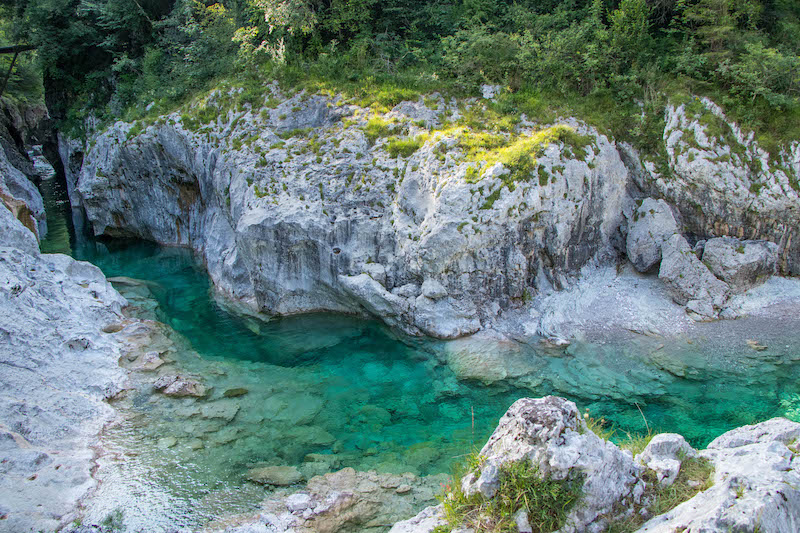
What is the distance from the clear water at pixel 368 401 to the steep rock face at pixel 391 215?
1.59 m

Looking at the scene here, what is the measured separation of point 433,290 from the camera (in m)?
15.3

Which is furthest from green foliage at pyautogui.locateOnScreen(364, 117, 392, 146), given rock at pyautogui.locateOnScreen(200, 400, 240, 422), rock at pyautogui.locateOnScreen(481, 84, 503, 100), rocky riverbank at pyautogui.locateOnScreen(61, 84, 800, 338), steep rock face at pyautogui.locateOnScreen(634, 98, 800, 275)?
rock at pyautogui.locateOnScreen(200, 400, 240, 422)

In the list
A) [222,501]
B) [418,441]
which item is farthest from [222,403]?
[418,441]

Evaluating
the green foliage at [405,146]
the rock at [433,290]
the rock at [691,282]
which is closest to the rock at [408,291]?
the rock at [433,290]

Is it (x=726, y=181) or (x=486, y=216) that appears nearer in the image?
(x=486, y=216)

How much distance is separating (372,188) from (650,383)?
10271mm

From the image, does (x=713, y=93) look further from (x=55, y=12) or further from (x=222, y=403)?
(x=55, y=12)

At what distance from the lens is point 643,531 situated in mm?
6062

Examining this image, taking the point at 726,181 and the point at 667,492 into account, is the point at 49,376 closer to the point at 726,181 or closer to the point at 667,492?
the point at 667,492

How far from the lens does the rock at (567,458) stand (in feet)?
21.0

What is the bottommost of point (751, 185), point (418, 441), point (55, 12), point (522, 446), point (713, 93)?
point (418, 441)

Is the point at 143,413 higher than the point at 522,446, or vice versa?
the point at 522,446

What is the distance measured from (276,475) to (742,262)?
14.7 m

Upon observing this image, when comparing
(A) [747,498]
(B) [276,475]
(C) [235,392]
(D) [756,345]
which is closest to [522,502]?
(A) [747,498]
